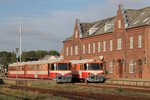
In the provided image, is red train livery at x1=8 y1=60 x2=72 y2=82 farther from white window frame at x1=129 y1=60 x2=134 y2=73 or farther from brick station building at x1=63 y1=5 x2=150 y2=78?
white window frame at x1=129 y1=60 x2=134 y2=73

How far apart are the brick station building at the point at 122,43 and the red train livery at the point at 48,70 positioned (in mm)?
13182

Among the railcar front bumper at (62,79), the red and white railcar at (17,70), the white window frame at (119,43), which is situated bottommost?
the railcar front bumper at (62,79)

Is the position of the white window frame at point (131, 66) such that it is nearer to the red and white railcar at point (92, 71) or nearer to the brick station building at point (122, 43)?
the brick station building at point (122, 43)

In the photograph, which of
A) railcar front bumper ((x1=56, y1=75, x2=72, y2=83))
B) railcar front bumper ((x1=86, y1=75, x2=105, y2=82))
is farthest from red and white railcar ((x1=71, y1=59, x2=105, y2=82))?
railcar front bumper ((x1=56, y1=75, x2=72, y2=83))

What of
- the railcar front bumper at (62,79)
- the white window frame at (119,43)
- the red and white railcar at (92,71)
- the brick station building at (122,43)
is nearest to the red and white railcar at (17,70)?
the brick station building at (122,43)

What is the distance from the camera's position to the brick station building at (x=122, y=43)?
59.5m

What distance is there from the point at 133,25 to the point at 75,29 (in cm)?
2382

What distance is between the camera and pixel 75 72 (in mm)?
48469

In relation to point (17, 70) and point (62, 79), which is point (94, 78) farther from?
point (17, 70)

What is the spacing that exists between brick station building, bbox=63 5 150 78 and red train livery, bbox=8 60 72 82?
43.2 ft

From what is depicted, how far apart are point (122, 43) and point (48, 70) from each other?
20.3 m

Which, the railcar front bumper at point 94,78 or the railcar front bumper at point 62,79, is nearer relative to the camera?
the railcar front bumper at point 94,78

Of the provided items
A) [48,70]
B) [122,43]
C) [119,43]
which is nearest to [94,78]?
[48,70]

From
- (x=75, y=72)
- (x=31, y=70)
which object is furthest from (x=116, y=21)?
(x=75, y=72)
